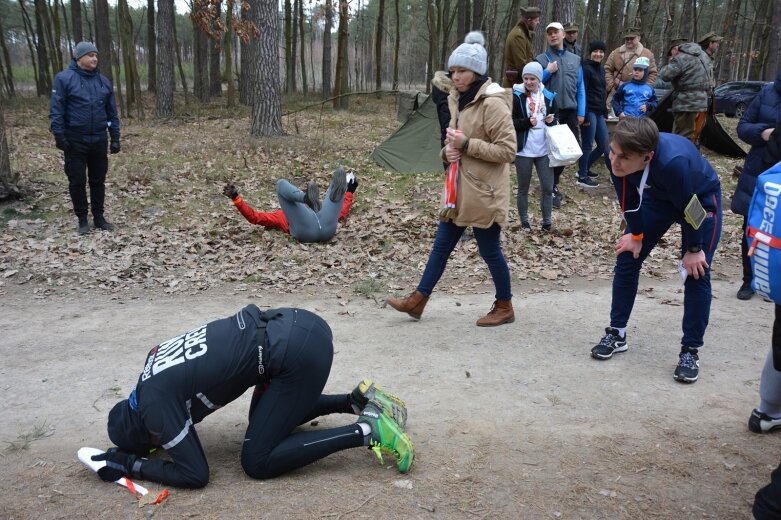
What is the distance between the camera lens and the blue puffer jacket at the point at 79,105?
7527 millimetres

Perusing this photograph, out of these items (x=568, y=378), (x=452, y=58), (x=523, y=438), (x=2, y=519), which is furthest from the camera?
(x=452, y=58)

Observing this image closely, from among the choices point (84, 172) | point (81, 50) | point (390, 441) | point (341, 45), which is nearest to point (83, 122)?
point (84, 172)

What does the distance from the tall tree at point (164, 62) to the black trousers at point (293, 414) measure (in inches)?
636

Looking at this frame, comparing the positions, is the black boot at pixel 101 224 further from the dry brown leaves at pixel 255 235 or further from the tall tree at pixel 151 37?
the tall tree at pixel 151 37

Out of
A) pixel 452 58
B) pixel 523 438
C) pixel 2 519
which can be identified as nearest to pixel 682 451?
pixel 523 438

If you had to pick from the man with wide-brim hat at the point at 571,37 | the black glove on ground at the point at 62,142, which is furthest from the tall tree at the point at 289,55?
the black glove on ground at the point at 62,142

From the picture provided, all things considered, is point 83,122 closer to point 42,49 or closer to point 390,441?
point 390,441

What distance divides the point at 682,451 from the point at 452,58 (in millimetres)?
3131

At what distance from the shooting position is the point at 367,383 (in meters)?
3.60

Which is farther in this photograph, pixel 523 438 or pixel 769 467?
pixel 523 438

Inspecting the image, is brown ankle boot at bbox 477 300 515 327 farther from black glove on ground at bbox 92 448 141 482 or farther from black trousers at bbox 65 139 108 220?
black trousers at bbox 65 139 108 220

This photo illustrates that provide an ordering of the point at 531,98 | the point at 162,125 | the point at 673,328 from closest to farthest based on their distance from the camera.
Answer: the point at 673,328 < the point at 531,98 < the point at 162,125

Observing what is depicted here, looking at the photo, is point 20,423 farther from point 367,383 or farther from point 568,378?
point 568,378

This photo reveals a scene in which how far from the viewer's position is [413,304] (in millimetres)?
5312
